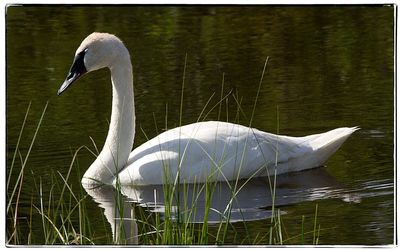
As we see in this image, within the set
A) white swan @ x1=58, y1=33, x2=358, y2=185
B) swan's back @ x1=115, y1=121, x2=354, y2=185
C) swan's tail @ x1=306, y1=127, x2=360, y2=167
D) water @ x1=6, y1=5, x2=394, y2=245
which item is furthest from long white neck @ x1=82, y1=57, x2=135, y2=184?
swan's tail @ x1=306, y1=127, x2=360, y2=167

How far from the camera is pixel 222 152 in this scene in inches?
412

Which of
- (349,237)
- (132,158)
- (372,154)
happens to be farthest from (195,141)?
(349,237)

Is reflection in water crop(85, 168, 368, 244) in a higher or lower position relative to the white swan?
lower

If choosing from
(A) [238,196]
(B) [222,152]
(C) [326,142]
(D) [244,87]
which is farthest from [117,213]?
(D) [244,87]

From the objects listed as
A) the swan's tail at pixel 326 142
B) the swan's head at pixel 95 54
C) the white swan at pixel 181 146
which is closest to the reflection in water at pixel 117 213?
the white swan at pixel 181 146

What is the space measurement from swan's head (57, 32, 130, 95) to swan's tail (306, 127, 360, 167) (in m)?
1.71

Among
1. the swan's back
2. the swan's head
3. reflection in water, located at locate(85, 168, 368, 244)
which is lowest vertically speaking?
reflection in water, located at locate(85, 168, 368, 244)

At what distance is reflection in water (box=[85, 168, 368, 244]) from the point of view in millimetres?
9484

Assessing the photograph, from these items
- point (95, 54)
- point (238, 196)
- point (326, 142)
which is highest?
point (95, 54)

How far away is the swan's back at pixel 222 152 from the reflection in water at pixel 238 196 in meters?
0.09

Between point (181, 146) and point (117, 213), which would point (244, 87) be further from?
point (117, 213)

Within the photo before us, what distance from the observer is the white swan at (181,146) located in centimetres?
1038

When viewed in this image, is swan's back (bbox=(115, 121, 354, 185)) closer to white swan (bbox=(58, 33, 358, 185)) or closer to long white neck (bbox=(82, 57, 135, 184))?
white swan (bbox=(58, 33, 358, 185))

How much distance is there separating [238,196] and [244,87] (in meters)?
2.14
